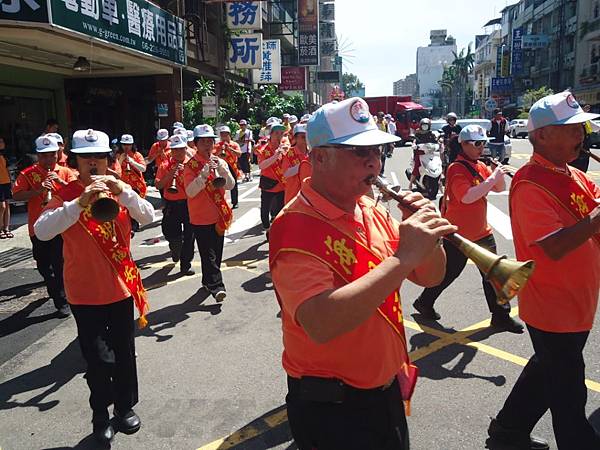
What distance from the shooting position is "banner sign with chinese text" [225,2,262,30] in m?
22.2

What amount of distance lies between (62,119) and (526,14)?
6719 centimetres

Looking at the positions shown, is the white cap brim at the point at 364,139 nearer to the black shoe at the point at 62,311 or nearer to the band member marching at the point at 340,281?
the band member marching at the point at 340,281

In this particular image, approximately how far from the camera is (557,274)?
2707 millimetres

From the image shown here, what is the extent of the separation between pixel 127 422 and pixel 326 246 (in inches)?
97.6

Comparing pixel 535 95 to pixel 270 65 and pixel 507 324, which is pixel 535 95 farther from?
pixel 507 324

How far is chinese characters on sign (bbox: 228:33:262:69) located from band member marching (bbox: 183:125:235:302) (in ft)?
57.0

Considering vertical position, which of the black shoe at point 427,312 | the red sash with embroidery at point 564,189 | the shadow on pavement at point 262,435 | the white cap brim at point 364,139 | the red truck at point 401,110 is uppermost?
the red truck at point 401,110

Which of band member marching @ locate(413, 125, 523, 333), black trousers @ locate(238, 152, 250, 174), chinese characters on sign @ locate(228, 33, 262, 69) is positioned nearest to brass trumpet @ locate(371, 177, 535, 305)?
band member marching @ locate(413, 125, 523, 333)

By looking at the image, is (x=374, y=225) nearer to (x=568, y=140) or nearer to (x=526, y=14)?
(x=568, y=140)

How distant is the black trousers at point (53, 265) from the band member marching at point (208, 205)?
62.1 inches

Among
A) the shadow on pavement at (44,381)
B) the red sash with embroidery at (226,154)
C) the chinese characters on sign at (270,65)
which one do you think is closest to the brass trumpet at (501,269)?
the shadow on pavement at (44,381)

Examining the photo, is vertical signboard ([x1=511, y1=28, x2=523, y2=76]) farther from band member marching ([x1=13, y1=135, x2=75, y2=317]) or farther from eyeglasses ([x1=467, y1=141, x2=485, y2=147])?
band member marching ([x1=13, y1=135, x2=75, y2=317])

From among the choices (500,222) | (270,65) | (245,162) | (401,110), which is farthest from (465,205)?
(401,110)

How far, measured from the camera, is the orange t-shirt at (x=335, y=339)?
1847 millimetres
